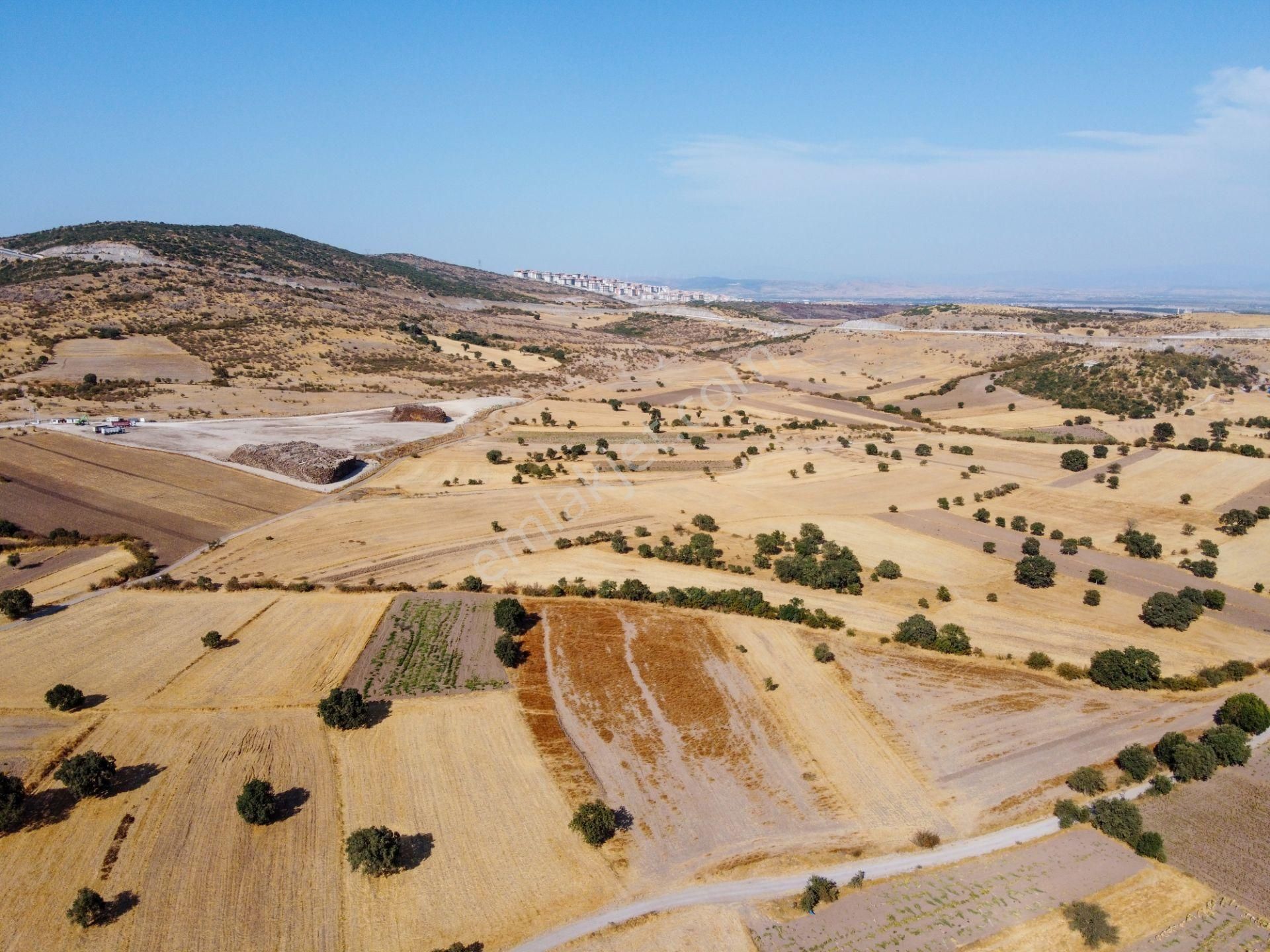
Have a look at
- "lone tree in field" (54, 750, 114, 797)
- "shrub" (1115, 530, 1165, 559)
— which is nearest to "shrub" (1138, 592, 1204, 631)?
"shrub" (1115, 530, 1165, 559)

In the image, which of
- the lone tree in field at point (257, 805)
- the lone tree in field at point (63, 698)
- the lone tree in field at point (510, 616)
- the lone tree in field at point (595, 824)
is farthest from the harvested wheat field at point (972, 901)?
the lone tree in field at point (63, 698)

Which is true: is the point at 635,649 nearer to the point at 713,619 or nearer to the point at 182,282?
the point at 713,619

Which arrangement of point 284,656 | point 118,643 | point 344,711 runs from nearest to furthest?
point 344,711 < point 118,643 < point 284,656

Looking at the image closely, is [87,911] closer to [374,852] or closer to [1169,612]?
[374,852]

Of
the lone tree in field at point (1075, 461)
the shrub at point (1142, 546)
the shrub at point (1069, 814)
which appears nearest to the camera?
the shrub at point (1069, 814)

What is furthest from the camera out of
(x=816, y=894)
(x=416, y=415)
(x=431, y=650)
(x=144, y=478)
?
(x=416, y=415)

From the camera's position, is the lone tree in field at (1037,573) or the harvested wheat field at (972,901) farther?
the lone tree in field at (1037,573)

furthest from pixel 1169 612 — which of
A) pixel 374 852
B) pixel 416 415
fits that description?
pixel 416 415

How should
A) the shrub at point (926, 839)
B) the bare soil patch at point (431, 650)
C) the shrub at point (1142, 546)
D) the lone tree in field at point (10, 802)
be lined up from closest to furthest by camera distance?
1. the lone tree in field at point (10, 802)
2. the shrub at point (926, 839)
3. the bare soil patch at point (431, 650)
4. the shrub at point (1142, 546)

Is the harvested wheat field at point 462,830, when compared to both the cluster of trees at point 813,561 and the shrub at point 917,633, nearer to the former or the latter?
the shrub at point 917,633
